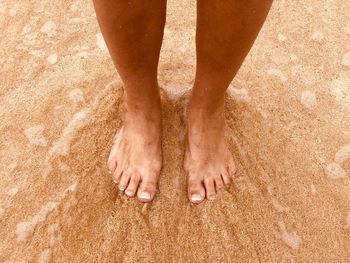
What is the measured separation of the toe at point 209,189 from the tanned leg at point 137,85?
0.41 ft

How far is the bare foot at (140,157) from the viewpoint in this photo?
3.55ft

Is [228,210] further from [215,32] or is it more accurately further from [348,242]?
[215,32]

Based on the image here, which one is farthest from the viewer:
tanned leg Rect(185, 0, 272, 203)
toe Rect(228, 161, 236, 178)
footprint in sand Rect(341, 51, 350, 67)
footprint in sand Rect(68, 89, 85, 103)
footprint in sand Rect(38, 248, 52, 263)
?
footprint in sand Rect(341, 51, 350, 67)

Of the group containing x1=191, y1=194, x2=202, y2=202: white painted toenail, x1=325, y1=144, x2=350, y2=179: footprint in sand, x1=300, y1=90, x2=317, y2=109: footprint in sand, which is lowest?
x1=325, y1=144, x2=350, y2=179: footprint in sand

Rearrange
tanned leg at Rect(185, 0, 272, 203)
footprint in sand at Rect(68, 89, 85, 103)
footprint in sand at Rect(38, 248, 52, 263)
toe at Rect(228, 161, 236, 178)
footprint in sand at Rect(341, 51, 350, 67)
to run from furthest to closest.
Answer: footprint in sand at Rect(341, 51, 350, 67) → footprint in sand at Rect(68, 89, 85, 103) → toe at Rect(228, 161, 236, 178) → footprint in sand at Rect(38, 248, 52, 263) → tanned leg at Rect(185, 0, 272, 203)

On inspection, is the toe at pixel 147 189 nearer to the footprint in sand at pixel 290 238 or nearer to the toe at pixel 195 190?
the toe at pixel 195 190

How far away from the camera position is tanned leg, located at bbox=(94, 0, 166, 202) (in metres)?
0.83

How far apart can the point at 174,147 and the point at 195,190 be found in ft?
0.43

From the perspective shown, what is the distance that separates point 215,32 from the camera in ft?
2.72

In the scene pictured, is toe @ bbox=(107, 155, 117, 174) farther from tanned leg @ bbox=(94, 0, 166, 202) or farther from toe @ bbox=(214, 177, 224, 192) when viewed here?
toe @ bbox=(214, 177, 224, 192)

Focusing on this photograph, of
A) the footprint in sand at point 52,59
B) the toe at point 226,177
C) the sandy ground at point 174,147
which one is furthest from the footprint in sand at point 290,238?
the footprint in sand at point 52,59

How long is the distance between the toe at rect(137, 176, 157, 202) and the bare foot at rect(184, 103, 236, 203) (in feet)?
0.29

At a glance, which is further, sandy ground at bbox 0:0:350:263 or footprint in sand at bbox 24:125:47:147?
footprint in sand at bbox 24:125:47:147

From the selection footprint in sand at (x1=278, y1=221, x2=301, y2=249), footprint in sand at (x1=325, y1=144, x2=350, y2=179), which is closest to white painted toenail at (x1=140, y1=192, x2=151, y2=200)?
footprint in sand at (x1=278, y1=221, x2=301, y2=249)
